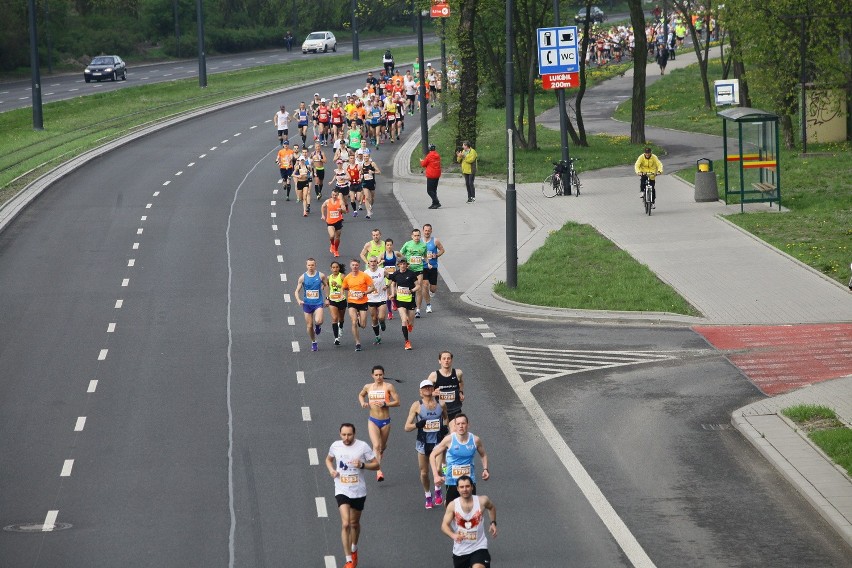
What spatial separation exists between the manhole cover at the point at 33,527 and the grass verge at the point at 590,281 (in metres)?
12.9

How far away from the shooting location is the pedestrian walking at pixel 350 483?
13453mm

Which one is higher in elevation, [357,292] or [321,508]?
[357,292]

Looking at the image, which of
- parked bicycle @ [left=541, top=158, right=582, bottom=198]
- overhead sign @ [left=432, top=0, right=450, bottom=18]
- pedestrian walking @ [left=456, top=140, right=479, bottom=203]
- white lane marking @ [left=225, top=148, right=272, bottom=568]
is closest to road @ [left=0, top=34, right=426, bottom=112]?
overhead sign @ [left=432, top=0, right=450, bottom=18]

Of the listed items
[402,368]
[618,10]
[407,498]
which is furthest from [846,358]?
[618,10]

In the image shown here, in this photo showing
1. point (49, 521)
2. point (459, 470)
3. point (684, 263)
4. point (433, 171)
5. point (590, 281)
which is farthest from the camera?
point (433, 171)

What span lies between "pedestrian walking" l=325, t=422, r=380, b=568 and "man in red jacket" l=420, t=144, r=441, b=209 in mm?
22681

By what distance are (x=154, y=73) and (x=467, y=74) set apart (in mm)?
40824

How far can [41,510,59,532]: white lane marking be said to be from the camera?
1492 cm

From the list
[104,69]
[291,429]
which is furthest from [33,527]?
[104,69]

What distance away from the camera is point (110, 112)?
57719 mm

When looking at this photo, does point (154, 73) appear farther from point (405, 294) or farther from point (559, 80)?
point (405, 294)

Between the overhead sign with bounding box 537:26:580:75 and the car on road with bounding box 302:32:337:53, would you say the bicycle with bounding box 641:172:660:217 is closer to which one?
the overhead sign with bounding box 537:26:580:75

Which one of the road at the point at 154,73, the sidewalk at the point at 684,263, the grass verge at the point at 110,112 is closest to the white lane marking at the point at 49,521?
the sidewalk at the point at 684,263

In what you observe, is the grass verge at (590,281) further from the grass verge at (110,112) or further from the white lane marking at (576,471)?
the grass verge at (110,112)
